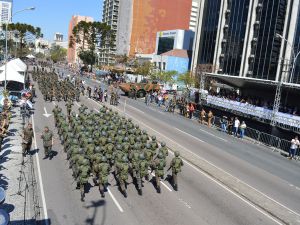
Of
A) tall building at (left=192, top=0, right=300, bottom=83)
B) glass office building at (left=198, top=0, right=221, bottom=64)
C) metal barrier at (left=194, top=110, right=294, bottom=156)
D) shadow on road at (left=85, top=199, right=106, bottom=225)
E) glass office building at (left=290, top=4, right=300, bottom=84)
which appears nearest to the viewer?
shadow on road at (left=85, top=199, right=106, bottom=225)

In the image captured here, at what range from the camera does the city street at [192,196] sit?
12.7 meters

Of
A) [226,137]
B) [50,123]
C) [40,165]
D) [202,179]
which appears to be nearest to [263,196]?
[202,179]

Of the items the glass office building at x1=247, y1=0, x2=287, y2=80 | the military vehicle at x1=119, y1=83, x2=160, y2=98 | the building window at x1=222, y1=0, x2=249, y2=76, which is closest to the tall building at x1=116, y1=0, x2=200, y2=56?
the building window at x1=222, y1=0, x2=249, y2=76

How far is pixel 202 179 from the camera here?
57.0ft

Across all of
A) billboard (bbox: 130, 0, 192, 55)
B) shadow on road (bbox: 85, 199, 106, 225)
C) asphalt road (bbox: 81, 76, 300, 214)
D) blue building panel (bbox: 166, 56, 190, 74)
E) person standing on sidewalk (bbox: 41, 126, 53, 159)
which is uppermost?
billboard (bbox: 130, 0, 192, 55)

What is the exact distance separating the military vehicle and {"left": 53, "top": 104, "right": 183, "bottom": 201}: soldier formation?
2965 centimetres

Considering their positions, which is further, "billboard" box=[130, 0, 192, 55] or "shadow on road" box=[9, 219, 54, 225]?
"billboard" box=[130, 0, 192, 55]

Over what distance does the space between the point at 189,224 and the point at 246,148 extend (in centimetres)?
1555

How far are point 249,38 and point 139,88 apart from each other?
1914 cm

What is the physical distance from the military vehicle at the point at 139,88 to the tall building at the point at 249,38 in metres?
13.1

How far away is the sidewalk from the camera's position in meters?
12.0

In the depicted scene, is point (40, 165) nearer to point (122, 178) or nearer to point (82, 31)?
point (122, 178)

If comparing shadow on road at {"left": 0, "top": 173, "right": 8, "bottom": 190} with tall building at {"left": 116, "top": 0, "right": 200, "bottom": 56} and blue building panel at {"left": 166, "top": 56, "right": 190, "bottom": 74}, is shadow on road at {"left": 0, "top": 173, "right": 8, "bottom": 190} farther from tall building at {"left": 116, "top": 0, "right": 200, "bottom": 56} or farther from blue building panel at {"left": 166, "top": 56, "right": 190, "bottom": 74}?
tall building at {"left": 116, "top": 0, "right": 200, "bottom": 56}

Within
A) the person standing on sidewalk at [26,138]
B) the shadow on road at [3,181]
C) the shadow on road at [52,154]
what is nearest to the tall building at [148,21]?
the shadow on road at [52,154]
